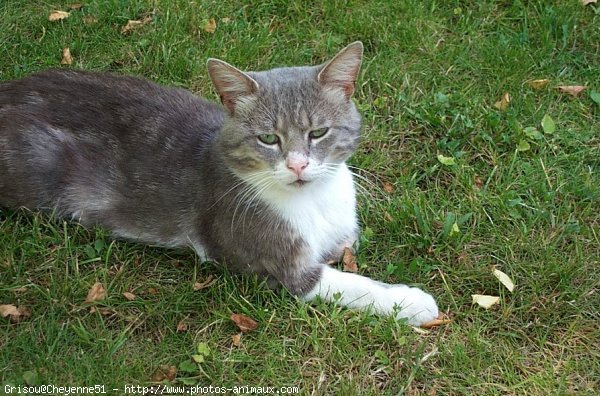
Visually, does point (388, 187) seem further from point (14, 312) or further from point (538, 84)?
point (14, 312)

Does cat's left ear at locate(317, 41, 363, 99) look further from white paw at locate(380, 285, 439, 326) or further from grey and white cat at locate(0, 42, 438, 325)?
white paw at locate(380, 285, 439, 326)

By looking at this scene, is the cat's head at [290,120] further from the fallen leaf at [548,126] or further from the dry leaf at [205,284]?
the fallen leaf at [548,126]

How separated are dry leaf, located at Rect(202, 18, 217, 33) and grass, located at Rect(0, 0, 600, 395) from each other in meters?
0.03

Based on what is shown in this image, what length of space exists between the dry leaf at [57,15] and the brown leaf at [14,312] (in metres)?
2.42

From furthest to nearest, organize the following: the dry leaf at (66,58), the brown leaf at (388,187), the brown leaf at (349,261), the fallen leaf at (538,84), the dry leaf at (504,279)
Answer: the dry leaf at (66,58) → the fallen leaf at (538,84) → the brown leaf at (388,187) → the brown leaf at (349,261) → the dry leaf at (504,279)

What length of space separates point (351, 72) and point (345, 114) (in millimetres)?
188

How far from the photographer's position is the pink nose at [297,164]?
10.2 feet

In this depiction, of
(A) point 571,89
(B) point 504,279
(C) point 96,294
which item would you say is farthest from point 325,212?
(A) point 571,89

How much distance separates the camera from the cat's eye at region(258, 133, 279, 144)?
320 cm

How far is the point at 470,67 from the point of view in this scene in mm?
4668

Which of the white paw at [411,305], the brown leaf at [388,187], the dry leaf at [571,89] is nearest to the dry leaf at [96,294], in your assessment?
the white paw at [411,305]

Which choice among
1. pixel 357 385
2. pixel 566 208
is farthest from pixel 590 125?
pixel 357 385

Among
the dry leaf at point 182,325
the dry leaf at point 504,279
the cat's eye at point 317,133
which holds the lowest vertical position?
the dry leaf at point 182,325

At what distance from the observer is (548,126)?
167 inches
